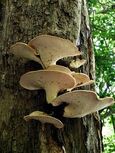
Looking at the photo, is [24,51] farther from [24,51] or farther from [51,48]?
[51,48]

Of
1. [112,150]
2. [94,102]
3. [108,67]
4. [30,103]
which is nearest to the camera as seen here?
[94,102]

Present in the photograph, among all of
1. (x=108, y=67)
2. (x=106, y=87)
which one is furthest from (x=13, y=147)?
(x=106, y=87)

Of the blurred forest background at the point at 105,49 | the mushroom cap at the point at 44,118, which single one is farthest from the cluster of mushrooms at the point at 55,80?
the blurred forest background at the point at 105,49

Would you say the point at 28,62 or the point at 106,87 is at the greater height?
the point at 28,62

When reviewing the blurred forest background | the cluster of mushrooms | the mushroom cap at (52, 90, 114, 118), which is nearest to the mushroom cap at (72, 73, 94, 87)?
the cluster of mushrooms

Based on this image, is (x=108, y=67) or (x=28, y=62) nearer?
(x=28, y=62)

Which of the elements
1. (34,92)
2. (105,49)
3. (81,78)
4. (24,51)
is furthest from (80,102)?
(105,49)

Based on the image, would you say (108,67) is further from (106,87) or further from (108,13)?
(108,13)

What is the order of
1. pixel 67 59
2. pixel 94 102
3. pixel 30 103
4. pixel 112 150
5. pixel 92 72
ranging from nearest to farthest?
1. pixel 94 102
2. pixel 30 103
3. pixel 67 59
4. pixel 92 72
5. pixel 112 150
